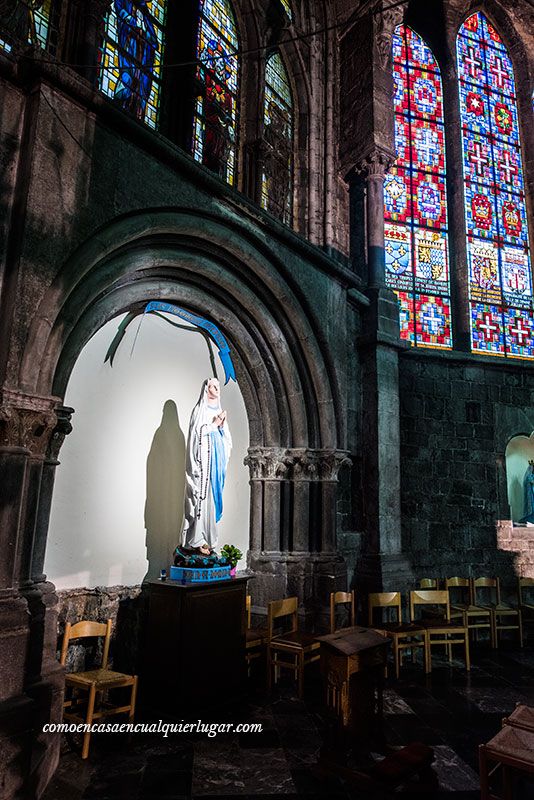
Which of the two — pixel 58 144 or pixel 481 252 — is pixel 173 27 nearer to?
pixel 58 144

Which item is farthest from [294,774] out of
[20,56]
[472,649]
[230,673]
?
[20,56]

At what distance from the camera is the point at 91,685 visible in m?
3.87

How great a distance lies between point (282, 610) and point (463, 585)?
327 centimetres

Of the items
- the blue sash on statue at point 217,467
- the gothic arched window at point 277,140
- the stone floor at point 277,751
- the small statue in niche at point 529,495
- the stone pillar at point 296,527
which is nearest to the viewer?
the stone floor at point 277,751

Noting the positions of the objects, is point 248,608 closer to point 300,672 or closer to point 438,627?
point 300,672

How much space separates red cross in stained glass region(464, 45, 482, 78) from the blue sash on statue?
909cm

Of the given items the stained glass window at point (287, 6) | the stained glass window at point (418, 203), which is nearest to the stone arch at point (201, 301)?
the stained glass window at point (418, 203)

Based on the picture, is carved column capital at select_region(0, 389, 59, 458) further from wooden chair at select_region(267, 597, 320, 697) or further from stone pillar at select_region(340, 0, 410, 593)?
stone pillar at select_region(340, 0, 410, 593)

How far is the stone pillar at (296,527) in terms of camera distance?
630cm

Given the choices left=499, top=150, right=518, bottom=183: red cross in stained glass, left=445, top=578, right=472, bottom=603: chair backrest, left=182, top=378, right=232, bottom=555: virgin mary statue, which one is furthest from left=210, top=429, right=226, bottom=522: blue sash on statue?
left=499, top=150, right=518, bottom=183: red cross in stained glass

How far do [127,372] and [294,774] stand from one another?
11.7 feet

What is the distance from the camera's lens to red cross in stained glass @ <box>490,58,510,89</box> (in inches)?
423

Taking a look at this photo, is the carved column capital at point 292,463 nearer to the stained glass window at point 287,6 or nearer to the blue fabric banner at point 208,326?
the blue fabric banner at point 208,326

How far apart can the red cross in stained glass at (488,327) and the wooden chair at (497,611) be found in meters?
3.91
